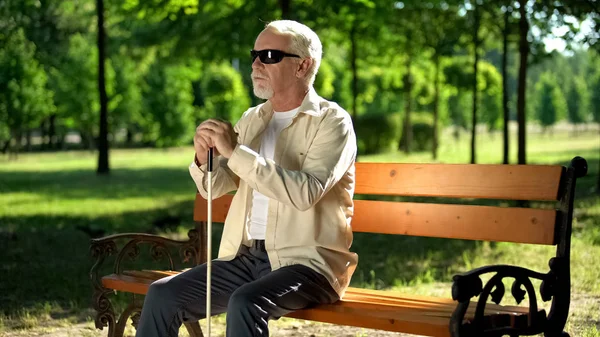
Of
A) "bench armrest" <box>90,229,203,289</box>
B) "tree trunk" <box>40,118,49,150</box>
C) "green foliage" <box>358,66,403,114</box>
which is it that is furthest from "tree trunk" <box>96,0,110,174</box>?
"tree trunk" <box>40,118,49,150</box>

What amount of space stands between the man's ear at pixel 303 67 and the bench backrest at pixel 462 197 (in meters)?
0.82

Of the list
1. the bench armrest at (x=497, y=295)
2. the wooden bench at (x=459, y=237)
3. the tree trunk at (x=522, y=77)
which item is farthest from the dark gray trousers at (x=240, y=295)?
the tree trunk at (x=522, y=77)

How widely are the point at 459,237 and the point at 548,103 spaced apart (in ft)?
217

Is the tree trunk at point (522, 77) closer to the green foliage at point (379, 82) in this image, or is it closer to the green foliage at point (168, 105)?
the green foliage at point (379, 82)

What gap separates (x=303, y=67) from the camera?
3.88 meters

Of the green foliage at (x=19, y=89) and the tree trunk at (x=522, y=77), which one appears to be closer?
the tree trunk at (x=522, y=77)

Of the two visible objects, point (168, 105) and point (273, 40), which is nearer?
point (273, 40)

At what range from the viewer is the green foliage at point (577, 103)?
69688 mm

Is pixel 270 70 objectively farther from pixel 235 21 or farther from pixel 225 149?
pixel 235 21

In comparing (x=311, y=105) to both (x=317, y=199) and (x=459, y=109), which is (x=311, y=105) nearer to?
(x=317, y=199)

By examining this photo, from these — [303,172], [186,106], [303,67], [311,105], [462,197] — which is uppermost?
[186,106]

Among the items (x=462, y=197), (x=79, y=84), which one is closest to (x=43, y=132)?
(x=79, y=84)

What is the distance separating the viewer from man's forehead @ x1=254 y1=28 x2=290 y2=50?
3.81m

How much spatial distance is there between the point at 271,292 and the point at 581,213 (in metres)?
8.37
